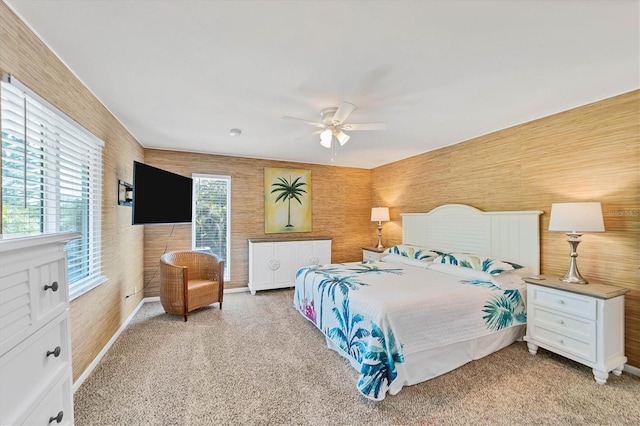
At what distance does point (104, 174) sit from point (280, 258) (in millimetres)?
2884

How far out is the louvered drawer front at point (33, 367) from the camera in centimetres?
83

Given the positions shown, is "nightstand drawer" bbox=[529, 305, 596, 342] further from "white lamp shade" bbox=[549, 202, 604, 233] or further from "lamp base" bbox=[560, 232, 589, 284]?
"white lamp shade" bbox=[549, 202, 604, 233]

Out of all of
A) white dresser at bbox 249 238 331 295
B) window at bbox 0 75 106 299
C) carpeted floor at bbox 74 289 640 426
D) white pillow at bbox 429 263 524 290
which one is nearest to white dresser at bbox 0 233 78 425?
window at bbox 0 75 106 299

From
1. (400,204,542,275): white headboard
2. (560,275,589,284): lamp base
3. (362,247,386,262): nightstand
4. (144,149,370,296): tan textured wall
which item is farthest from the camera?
(362,247,386,262): nightstand

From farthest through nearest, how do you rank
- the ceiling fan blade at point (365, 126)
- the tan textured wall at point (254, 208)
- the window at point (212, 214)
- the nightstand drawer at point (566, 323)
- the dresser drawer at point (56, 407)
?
the window at point (212, 214), the tan textured wall at point (254, 208), the ceiling fan blade at point (365, 126), the nightstand drawer at point (566, 323), the dresser drawer at point (56, 407)

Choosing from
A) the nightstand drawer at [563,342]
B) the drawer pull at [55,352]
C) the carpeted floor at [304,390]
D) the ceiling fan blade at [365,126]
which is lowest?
the carpeted floor at [304,390]

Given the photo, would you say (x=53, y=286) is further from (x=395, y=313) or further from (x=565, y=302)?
(x=565, y=302)

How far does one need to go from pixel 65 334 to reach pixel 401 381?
2189 millimetres

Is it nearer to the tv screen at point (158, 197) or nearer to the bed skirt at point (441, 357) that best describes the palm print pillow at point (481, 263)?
the bed skirt at point (441, 357)

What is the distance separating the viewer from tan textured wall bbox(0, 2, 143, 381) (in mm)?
1565

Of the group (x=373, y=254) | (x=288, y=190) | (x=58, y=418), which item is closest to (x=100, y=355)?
(x=58, y=418)

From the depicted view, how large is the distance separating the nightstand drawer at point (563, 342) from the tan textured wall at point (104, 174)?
4.09m

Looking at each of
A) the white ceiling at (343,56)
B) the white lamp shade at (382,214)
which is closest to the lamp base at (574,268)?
the white ceiling at (343,56)

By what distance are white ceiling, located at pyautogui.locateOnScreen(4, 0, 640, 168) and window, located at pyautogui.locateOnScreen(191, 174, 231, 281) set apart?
170cm
